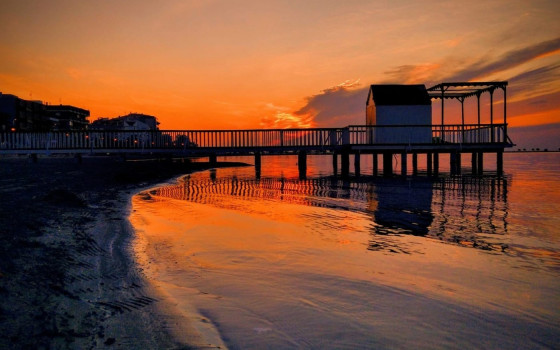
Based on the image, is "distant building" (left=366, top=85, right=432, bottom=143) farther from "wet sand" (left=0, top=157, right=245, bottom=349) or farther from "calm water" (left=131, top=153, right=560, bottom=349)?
"wet sand" (left=0, top=157, right=245, bottom=349)

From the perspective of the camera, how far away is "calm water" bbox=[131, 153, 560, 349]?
4082 millimetres

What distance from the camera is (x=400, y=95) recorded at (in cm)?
3186

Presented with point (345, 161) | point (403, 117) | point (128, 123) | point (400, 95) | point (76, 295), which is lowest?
point (76, 295)

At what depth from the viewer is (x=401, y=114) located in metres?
31.3

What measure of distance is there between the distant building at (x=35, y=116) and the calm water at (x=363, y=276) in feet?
253

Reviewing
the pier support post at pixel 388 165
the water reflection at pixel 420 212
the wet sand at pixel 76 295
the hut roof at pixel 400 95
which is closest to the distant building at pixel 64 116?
the pier support post at pixel 388 165

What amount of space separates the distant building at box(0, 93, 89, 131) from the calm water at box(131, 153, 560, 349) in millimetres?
77178

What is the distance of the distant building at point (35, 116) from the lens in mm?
87475

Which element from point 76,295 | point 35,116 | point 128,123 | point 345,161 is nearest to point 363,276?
point 76,295

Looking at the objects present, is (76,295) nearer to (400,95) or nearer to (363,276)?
(363,276)

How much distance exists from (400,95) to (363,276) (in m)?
28.5

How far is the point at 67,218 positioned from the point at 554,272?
33.3ft

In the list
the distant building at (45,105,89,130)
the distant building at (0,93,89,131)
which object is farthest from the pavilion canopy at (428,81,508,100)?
the distant building at (45,105,89,130)

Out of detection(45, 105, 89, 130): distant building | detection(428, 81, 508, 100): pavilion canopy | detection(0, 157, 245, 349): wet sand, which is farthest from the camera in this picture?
detection(45, 105, 89, 130): distant building
